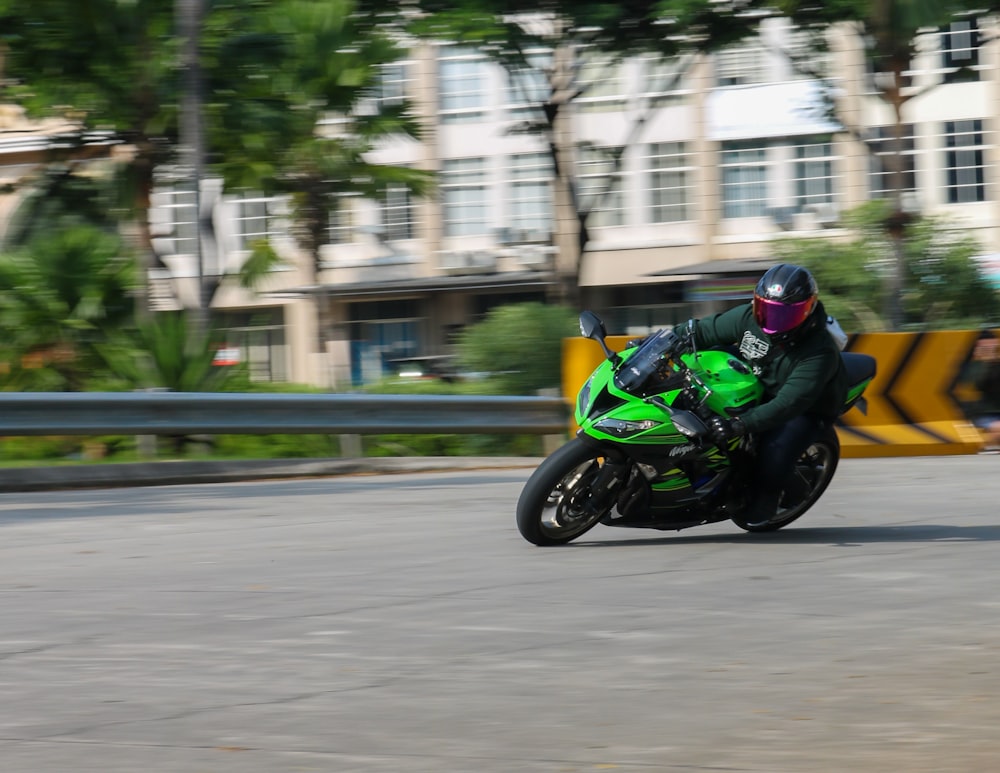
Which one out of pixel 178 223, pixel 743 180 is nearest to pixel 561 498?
pixel 743 180

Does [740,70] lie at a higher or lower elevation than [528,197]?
higher

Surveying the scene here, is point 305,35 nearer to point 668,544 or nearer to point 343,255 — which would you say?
point 668,544

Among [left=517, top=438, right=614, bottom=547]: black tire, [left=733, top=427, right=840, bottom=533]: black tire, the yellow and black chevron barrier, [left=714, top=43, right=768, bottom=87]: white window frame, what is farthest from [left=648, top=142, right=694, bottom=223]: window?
[left=517, top=438, right=614, bottom=547]: black tire

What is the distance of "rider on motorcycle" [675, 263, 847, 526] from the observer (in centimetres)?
783

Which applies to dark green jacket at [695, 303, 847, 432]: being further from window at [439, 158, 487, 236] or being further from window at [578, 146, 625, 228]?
window at [439, 158, 487, 236]

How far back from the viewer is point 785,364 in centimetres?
799

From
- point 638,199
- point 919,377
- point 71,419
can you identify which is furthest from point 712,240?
point 71,419

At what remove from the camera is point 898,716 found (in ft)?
14.3

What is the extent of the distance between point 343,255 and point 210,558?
41091mm

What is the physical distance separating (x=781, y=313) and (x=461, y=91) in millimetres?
40070

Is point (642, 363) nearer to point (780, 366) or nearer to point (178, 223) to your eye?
point (780, 366)

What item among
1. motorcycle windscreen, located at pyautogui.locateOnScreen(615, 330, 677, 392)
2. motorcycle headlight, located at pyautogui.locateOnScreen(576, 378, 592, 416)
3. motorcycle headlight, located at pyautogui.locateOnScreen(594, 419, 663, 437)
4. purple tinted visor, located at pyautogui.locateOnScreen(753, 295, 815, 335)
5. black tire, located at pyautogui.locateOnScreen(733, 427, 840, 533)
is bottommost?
black tire, located at pyautogui.locateOnScreen(733, 427, 840, 533)

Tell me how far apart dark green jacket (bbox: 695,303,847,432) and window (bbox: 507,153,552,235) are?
37748 mm

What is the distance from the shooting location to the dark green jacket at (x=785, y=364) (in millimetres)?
7832
